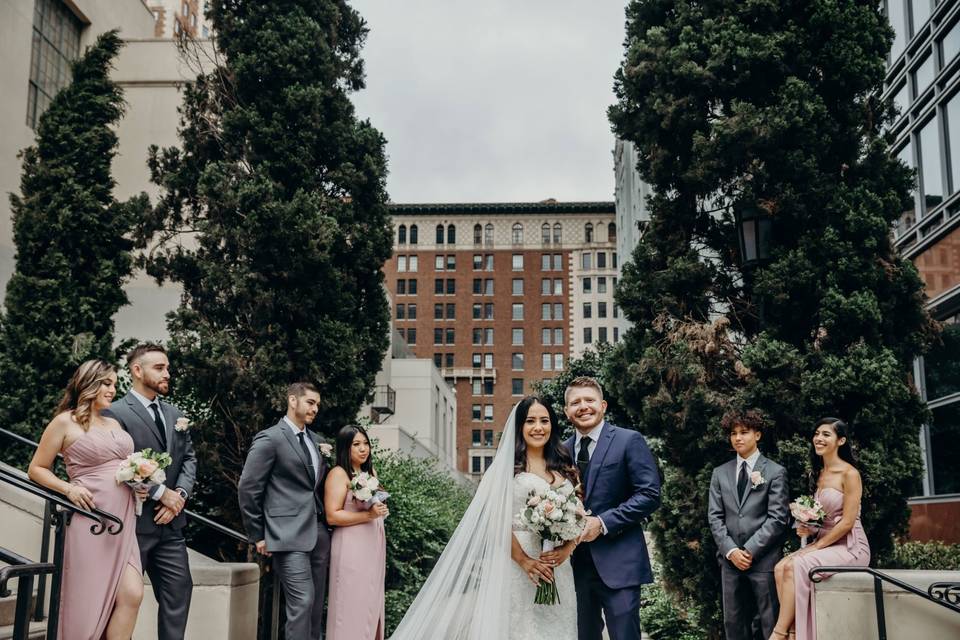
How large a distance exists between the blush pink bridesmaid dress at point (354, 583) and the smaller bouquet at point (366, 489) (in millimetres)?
192

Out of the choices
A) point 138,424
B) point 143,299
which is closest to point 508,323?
point 143,299

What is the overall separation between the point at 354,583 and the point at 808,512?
12.4ft

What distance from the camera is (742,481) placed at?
7523mm

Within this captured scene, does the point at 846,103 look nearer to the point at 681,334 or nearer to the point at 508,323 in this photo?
the point at 681,334

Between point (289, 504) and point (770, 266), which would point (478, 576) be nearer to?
point (289, 504)

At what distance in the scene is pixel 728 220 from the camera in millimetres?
10727

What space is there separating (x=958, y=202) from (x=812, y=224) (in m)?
6.18

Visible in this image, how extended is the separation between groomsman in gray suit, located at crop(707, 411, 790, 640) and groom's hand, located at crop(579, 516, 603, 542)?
2389 millimetres

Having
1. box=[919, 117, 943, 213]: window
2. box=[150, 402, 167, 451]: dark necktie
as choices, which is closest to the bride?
box=[150, 402, 167, 451]: dark necktie

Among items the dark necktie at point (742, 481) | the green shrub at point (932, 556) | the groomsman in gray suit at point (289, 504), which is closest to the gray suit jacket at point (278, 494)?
the groomsman in gray suit at point (289, 504)

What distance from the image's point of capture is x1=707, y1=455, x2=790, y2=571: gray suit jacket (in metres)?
7.23

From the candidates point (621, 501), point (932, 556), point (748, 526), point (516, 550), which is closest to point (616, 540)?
point (621, 501)

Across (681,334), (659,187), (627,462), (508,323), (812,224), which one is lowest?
(627,462)

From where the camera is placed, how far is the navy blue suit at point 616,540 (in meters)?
5.44
